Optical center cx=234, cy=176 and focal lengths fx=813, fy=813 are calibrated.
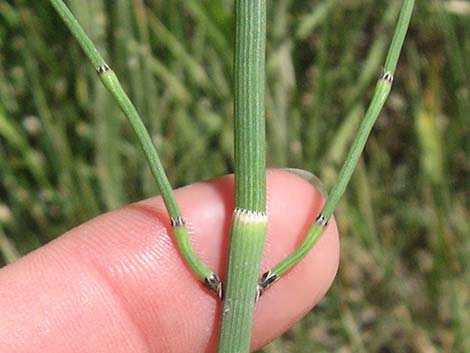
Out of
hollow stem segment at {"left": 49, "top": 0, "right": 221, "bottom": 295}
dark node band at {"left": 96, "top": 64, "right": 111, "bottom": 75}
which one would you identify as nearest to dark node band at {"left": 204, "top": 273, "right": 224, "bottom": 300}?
hollow stem segment at {"left": 49, "top": 0, "right": 221, "bottom": 295}

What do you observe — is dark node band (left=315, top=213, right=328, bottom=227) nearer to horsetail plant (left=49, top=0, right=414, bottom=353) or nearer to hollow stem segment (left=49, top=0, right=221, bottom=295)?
horsetail plant (left=49, top=0, right=414, bottom=353)

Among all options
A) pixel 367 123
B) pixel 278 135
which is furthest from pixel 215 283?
pixel 278 135

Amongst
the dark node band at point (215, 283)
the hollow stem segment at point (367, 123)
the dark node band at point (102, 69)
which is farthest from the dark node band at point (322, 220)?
the dark node band at point (102, 69)

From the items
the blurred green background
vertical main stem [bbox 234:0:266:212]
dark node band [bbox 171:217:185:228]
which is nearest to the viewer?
vertical main stem [bbox 234:0:266:212]

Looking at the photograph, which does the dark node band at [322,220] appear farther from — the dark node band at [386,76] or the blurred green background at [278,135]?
the blurred green background at [278,135]

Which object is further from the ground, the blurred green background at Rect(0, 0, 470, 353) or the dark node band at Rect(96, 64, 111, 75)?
the dark node band at Rect(96, 64, 111, 75)

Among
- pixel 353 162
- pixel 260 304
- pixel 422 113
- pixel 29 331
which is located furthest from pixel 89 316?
pixel 422 113

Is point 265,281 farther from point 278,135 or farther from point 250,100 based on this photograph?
point 278,135
